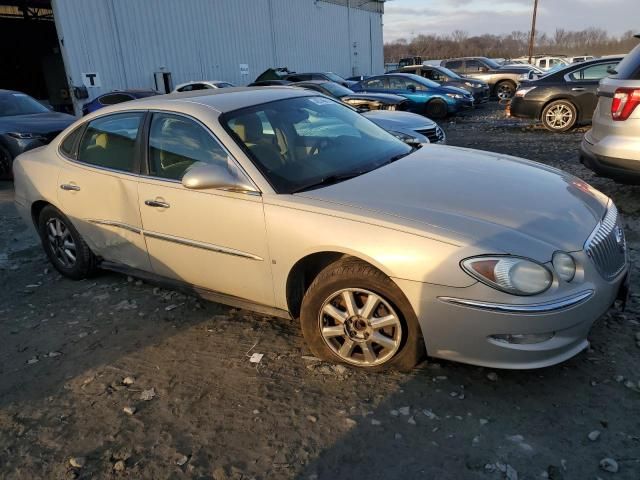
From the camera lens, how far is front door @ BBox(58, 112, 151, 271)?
373 centimetres

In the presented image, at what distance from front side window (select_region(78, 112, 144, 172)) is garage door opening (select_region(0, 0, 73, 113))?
82.0ft

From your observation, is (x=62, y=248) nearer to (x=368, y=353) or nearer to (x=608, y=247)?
(x=368, y=353)

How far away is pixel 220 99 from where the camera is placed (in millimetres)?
3668

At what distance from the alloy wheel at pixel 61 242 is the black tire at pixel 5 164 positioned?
504 cm

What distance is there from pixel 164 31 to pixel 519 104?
13.8 metres

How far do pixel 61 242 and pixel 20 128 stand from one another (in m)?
5.26

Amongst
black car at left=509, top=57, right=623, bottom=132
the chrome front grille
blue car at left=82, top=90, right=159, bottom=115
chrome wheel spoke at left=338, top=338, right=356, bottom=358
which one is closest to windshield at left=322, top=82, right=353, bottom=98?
black car at left=509, top=57, right=623, bottom=132

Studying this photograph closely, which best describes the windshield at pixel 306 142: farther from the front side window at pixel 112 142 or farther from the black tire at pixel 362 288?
the front side window at pixel 112 142

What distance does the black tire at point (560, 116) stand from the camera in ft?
35.7

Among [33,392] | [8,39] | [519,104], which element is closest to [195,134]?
[33,392]

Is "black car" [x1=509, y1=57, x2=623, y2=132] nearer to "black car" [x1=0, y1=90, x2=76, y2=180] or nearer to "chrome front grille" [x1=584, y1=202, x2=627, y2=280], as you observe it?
"chrome front grille" [x1=584, y1=202, x2=627, y2=280]

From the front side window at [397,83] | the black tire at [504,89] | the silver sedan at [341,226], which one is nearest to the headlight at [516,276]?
the silver sedan at [341,226]

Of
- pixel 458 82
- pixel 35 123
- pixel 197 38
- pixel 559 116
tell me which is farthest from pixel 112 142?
pixel 197 38

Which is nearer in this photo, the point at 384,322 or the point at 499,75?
the point at 384,322
